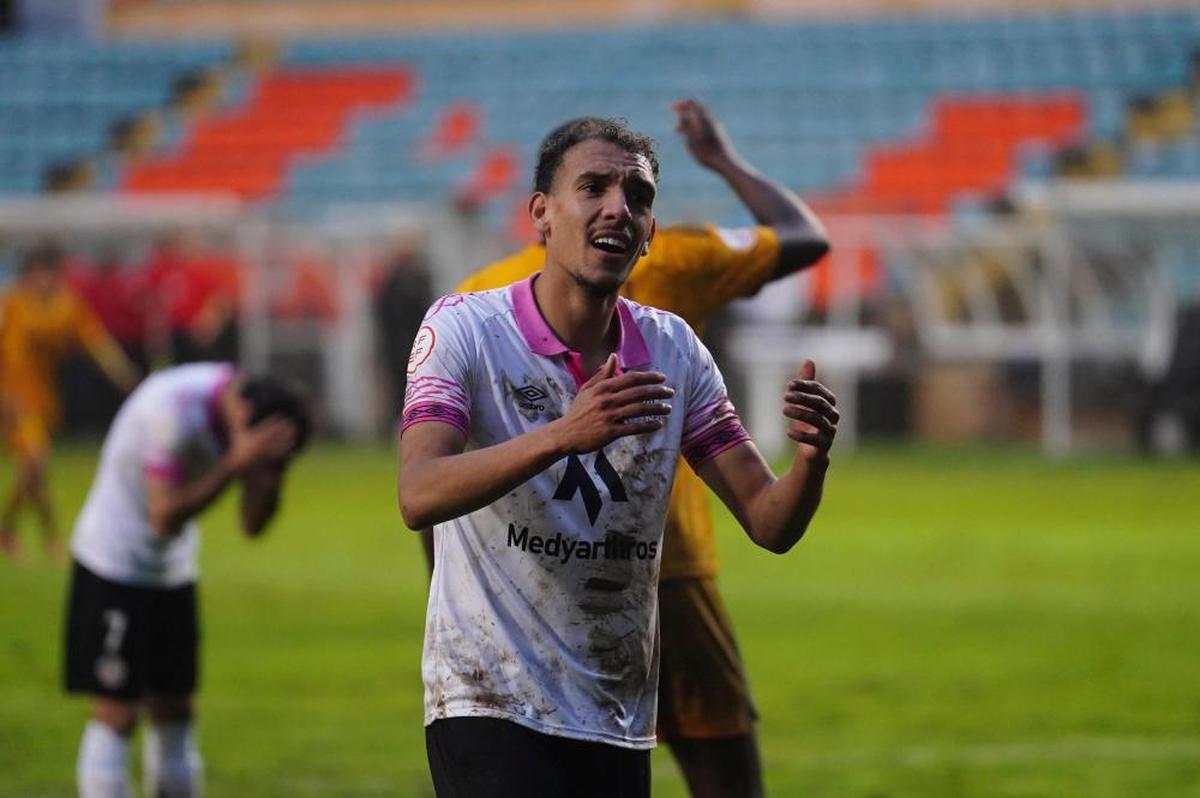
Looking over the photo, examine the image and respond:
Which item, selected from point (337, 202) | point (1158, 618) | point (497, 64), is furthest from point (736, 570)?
point (497, 64)

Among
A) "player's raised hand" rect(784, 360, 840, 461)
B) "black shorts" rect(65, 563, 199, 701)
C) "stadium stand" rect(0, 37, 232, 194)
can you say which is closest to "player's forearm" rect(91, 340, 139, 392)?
"stadium stand" rect(0, 37, 232, 194)

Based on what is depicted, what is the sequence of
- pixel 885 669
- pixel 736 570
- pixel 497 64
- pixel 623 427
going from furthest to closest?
pixel 497 64 < pixel 736 570 < pixel 885 669 < pixel 623 427

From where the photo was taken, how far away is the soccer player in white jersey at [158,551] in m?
6.95

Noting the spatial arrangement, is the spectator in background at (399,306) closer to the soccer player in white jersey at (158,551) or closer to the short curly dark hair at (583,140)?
the soccer player in white jersey at (158,551)

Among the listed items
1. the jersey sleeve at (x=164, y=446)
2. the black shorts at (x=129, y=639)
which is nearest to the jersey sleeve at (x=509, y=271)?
the jersey sleeve at (x=164, y=446)

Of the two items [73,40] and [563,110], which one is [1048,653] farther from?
[73,40]

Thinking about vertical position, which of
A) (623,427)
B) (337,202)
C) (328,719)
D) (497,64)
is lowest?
(328,719)

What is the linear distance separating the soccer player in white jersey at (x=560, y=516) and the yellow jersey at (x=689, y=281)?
4.23 ft

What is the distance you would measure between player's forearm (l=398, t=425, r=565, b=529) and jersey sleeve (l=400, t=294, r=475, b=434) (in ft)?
0.39

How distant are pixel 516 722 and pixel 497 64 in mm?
30305

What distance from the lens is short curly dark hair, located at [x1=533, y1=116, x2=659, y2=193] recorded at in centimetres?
402

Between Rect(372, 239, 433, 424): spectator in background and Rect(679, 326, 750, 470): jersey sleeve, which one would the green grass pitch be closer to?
Rect(679, 326, 750, 470): jersey sleeve

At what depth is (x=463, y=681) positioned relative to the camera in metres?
4.01

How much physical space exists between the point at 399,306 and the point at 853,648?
14.7 metres
